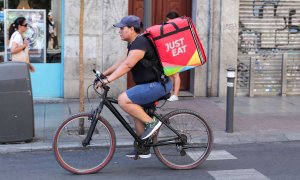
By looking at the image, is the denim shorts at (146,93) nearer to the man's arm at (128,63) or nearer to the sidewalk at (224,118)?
the man's arm at (128,63)

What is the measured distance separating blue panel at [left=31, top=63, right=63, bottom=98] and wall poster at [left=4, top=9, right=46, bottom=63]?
239 mm

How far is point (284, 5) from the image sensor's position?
1251 centimetres

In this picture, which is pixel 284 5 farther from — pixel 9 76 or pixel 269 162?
pixel 9 76

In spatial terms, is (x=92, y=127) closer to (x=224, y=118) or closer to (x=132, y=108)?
(x=132, y=108)

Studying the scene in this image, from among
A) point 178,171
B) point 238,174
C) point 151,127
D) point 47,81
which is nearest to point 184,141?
point 178,171

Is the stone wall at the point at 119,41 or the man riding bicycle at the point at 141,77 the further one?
the stone wall at the point at 119,41

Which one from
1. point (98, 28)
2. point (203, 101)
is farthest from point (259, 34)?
point (98, 28)

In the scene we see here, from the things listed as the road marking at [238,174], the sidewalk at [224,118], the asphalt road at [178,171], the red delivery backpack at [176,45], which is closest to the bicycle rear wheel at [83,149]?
the asphalt road at [178,171]

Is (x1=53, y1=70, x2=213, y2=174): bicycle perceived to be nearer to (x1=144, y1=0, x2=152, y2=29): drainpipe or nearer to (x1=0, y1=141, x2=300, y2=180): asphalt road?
(x1=0, y1=141, x2=300, y2=180): asphalt road

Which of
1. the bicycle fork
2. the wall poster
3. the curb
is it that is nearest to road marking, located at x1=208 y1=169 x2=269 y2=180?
the bicycle fork

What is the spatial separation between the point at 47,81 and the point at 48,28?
1.15 m

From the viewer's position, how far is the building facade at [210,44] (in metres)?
11.5

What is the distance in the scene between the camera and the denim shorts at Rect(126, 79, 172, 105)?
6.24 metres

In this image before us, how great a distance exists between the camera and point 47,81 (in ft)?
37.9
